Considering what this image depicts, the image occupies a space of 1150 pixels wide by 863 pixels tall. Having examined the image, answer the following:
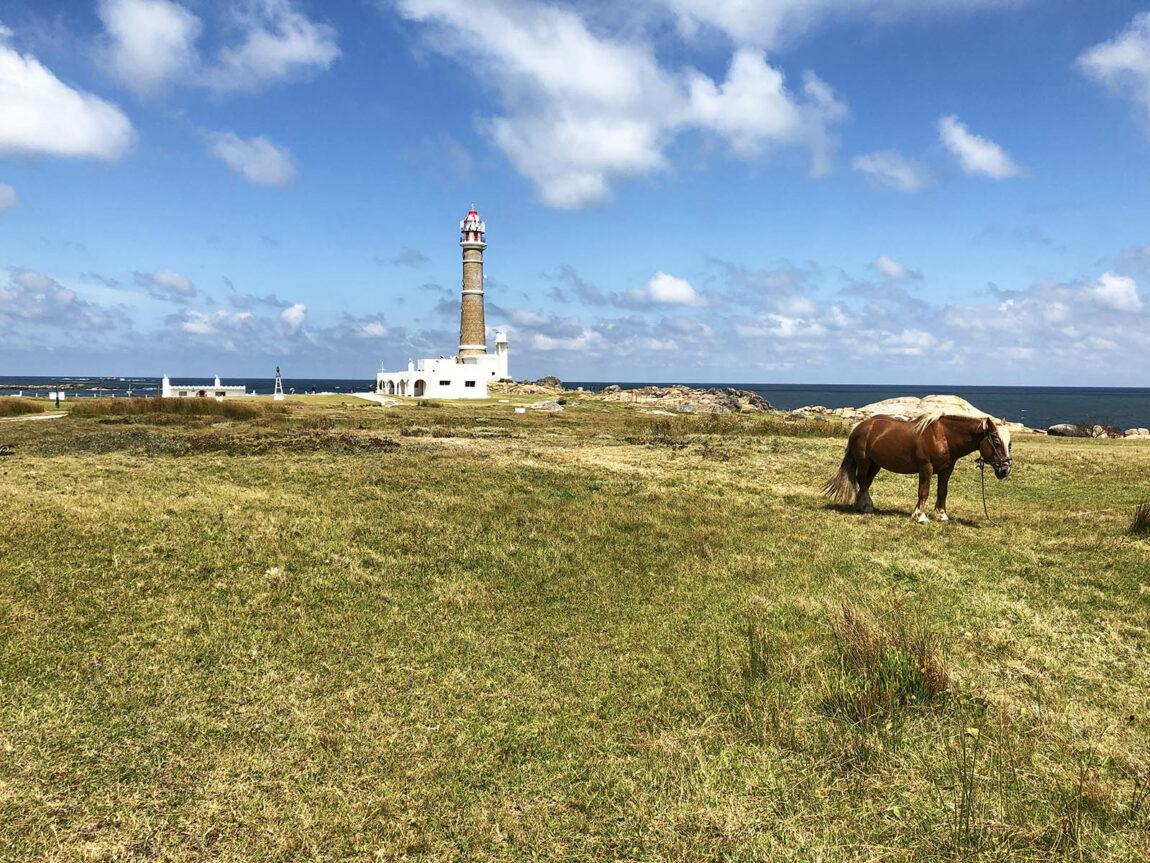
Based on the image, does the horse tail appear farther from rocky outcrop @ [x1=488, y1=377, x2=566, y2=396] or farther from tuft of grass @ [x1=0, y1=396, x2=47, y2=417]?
rocky outcrop @ [x1=488, y1=377, x2=566, y2=396]

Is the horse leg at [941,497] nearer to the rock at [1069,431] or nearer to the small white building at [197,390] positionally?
the rock at [1069,431]

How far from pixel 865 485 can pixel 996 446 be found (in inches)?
123

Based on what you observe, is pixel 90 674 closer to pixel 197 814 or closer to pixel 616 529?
pixel 197 814

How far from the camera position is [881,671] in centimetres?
738

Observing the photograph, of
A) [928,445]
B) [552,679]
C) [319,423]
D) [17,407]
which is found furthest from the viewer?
[17,407]

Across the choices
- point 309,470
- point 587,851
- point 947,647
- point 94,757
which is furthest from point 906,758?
point 309,470

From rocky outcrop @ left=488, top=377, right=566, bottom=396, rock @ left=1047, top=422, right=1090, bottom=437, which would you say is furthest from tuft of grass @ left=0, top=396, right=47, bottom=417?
rock @ left=1047, top=422, right=1090, bottom=437

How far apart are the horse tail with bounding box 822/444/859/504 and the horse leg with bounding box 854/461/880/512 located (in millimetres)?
320

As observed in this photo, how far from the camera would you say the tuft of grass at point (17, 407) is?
37.9 m

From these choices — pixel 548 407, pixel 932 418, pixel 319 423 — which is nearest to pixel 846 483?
pixel 932 418

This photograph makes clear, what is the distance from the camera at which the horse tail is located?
56.8ft

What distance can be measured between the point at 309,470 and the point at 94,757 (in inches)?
517

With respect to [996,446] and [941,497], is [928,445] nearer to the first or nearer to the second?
[941,497]

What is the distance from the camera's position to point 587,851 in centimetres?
525
